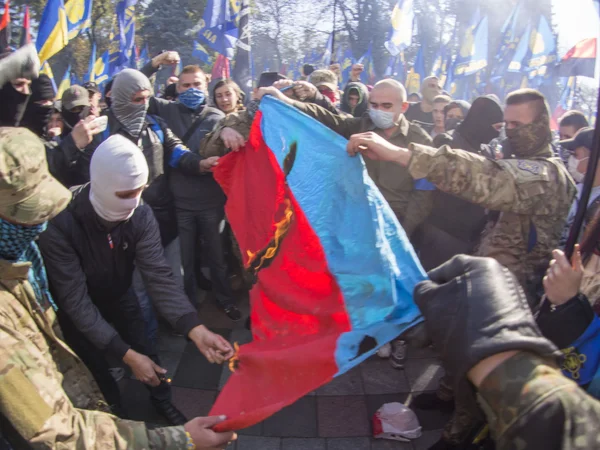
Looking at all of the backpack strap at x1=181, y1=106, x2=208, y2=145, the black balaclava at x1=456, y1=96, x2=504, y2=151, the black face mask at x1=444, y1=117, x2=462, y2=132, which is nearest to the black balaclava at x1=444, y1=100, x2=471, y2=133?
the black face mask at x1=444, y1=117, x2=462, y2=132

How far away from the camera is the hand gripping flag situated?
1878mm

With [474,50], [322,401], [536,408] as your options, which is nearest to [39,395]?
[536,408]

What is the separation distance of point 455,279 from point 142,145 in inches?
122

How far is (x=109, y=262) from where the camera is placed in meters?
2.43

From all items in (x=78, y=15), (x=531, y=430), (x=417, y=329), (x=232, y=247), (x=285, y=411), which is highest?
(x=78, y=15)

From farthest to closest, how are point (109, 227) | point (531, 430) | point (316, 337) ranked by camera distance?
point (109, 227) → point (316, 337) → point (531, 430)

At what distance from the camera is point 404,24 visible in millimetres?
10352

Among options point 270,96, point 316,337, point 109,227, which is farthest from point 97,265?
point 270,96

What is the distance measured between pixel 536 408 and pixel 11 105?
12.2 feet

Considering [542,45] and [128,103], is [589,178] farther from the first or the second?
[542,45]

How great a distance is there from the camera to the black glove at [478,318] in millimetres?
1008

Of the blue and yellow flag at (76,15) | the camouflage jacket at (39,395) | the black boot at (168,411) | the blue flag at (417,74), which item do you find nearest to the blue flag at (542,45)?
the blue flag at (417,74)

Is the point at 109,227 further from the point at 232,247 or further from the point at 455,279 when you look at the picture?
the point at 232,247

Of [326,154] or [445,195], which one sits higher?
[326,154]
